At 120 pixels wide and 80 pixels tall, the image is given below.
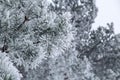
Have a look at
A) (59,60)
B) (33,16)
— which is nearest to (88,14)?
(59,60)

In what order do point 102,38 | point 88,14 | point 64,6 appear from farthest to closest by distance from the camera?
1. point 102,38
2. point 88,14
3. point 64,6

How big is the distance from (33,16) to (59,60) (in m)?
10.3

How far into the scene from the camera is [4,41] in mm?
3598

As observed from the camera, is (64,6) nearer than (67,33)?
A: No

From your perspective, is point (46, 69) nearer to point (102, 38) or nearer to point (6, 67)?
point (102, 38)

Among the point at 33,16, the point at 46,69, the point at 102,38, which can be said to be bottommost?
the point at 46,69

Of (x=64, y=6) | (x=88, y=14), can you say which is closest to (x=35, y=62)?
(x=64, y=6)

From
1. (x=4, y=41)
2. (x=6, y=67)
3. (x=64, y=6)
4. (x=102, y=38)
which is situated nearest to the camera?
(x=6, y=67)

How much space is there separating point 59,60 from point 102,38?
4857mm

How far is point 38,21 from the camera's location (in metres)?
3.68

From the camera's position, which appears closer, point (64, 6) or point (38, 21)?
point (38, 21)

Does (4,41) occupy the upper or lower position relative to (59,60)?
upper

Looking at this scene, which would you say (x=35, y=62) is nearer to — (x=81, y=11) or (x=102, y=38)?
(x=81, y=11)

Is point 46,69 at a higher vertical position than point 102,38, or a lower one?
lower
